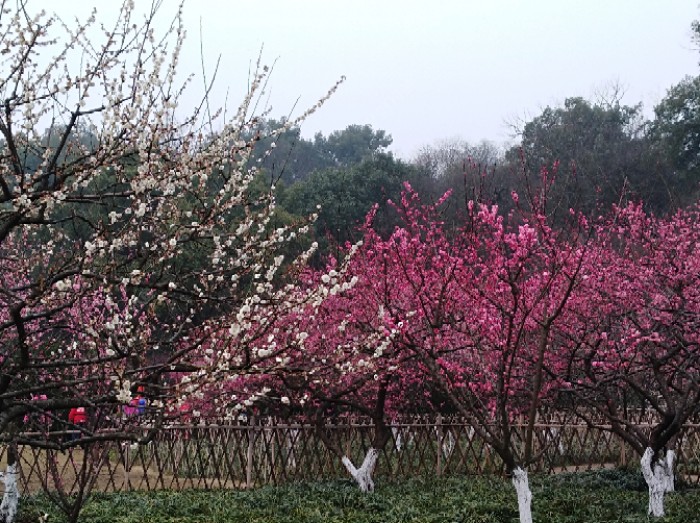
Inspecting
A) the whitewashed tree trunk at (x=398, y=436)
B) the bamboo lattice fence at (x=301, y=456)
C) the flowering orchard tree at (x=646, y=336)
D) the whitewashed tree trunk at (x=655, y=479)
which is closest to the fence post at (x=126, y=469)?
the bamboo lattice fence at (x=301, y=456)

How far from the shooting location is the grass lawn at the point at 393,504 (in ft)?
29.4

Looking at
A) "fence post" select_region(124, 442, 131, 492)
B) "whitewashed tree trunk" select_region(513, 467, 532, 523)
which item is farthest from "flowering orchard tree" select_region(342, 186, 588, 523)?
"fence post" select_region(124, 442, 131, 492)

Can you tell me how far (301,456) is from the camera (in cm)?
1408

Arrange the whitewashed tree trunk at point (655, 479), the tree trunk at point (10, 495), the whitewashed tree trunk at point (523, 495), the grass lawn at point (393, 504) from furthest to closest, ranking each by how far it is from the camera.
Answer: the tree trunk at point (10, 495)
the grass lawn at point (393, 504)
the whitewashed tree trunk at point (655, 479)
the whitewashed tree trunk at point (523, 495)

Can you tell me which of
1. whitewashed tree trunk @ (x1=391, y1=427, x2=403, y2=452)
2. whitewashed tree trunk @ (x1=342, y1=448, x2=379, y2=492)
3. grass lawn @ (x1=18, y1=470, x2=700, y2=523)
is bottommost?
grass lawn @ (x1=18, y1=470, x2=700, y2=523)

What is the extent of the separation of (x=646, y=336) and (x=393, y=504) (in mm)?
3865

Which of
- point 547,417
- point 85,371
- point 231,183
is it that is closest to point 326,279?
point 231,183

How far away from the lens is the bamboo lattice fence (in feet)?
46.2

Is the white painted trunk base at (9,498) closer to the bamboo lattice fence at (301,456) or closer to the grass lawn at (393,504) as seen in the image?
the grass lawn at (393,504)

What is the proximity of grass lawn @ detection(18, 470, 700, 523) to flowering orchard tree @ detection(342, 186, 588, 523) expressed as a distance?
100 cm

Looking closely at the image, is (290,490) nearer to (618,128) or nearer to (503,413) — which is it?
(503,413)

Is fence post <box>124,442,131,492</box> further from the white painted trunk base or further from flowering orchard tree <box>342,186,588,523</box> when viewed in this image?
flowering orchard tree <box>342,186,588,523</box>

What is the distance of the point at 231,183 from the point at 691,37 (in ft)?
93.2

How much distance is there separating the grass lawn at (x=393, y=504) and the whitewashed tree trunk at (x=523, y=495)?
7.47ft
